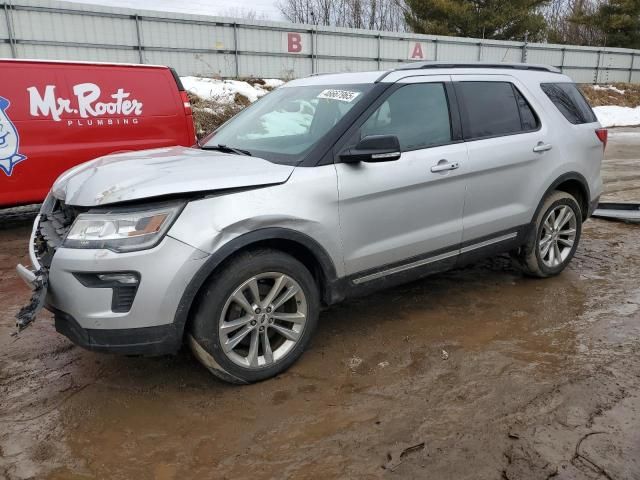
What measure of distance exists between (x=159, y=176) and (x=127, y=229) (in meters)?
0.34

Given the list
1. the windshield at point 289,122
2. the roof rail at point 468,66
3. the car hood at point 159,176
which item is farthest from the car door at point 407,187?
the car hood at point 159,176

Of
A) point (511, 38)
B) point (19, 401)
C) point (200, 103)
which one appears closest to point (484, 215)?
point (19, 401)

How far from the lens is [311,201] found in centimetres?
310

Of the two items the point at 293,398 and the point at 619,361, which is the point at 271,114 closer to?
the point at 293,398

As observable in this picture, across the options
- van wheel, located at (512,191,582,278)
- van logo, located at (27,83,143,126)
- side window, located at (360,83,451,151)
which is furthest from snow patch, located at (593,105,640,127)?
side window, located at (360,83,451,151)

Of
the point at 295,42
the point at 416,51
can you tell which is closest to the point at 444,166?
the point at 295,42

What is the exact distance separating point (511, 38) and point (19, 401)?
35.0m

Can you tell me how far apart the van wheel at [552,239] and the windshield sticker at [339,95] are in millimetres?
1957

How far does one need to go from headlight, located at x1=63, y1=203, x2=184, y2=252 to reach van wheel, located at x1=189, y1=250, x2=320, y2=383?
393 mm

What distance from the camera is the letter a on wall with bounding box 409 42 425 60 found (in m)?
22.8

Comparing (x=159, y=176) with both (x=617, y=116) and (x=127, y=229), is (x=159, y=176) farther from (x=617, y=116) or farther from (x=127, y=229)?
(x=617, y=116)

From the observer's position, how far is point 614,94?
29.1 meters

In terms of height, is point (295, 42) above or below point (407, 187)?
above

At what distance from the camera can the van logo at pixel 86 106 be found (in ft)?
20.0
